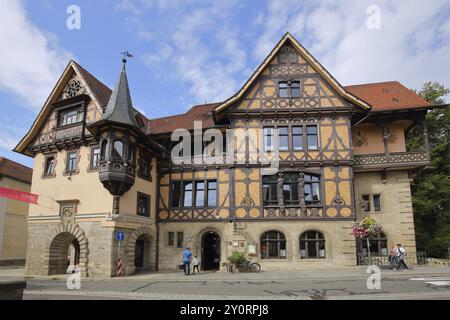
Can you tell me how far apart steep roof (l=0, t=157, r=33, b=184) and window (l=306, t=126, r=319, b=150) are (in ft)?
84.4

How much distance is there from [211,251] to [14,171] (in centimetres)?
2093

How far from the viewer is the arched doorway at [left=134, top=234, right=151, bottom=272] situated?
73.8ft

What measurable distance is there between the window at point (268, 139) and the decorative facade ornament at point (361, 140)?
6.21m

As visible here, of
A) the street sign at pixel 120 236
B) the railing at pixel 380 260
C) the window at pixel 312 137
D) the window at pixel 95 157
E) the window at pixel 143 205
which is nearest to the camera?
the street sign at pixel 120 236

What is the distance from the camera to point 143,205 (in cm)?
2191

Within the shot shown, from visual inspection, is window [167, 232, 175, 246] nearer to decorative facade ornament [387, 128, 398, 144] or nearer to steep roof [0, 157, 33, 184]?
decorative facade ornament [387, 128, 398, 144]

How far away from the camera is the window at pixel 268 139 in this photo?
72.4 feet

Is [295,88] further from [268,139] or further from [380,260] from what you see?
[380,260]

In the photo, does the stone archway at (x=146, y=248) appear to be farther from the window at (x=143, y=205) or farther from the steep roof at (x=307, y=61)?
the steep roof at (x=307, y=61)

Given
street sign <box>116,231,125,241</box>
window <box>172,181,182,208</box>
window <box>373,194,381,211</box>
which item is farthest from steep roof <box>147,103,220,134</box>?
window <box>373,194,381,211</box>

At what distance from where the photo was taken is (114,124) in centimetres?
1919

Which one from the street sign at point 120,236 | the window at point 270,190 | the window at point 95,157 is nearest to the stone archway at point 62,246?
the street sign at point 120,236
